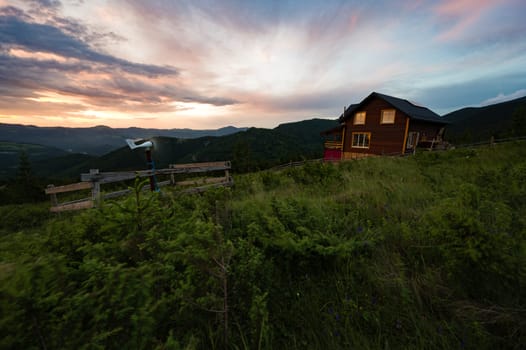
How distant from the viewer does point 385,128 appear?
21.8m

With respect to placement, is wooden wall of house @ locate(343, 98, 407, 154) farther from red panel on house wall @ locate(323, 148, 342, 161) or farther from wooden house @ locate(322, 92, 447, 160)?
red panel on house wall @ locate(323, 148, 342, 161)

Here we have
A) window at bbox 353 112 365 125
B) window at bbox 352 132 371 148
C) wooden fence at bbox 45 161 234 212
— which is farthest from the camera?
window at bbox 353 112 365 125

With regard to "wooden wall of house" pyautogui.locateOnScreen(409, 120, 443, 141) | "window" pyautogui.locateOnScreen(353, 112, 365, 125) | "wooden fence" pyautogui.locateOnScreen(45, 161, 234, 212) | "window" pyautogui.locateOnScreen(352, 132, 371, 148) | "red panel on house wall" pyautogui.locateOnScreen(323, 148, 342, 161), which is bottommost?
"red panel on house wall" pyautogui.locateOnScreen(323, 148, 342, 161)

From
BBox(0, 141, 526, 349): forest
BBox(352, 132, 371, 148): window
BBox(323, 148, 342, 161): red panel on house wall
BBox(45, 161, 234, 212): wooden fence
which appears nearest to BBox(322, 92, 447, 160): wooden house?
BBox(352, 132, 371, 148): window

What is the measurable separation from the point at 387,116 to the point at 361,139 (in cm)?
358

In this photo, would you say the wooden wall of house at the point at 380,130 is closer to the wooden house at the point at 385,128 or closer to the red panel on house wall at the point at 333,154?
→ the wooden house at the point at 385,128

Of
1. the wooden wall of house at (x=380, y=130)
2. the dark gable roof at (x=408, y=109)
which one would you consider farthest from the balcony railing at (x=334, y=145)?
the dark gable roof at (x=408, y=109)

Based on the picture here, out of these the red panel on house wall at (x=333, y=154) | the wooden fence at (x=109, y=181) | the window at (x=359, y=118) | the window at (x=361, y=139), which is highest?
the window at (x=359, y=118)

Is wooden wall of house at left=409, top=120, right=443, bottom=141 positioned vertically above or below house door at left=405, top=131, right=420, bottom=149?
above

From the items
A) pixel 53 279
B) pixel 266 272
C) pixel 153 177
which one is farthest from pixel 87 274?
pixel 153 177

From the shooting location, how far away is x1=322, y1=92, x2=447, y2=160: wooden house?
20.7 meters

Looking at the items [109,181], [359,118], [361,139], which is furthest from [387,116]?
[109,181]

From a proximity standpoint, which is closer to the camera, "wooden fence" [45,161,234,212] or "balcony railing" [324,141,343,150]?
"wooden fence" [45,161,234,212]

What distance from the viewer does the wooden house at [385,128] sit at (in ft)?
67.8
